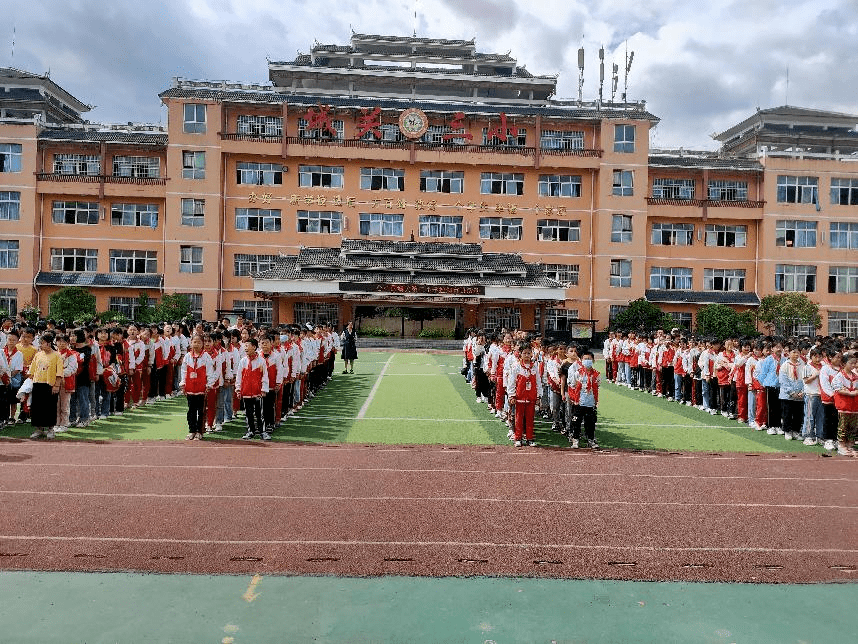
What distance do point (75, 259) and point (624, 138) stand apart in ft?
100

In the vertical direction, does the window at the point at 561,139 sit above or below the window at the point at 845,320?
above

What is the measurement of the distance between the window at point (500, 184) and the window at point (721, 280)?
38.3ft

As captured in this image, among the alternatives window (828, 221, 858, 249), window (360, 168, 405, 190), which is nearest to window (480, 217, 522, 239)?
window (360, 168, 405, 190)

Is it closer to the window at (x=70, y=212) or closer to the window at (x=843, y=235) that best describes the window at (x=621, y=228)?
the window at (x=843, y=235)

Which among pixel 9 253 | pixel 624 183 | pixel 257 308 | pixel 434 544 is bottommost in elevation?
pixel 434 544

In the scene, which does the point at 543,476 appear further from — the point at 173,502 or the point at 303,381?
the point at 303,381

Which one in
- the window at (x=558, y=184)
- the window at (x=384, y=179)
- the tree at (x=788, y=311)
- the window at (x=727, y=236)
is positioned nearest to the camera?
the tree at (x=788, y=311)

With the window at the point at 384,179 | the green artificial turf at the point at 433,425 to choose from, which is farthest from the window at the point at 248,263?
the green artificial turf at the point at 433,425

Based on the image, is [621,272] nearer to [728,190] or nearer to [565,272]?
[565,272]

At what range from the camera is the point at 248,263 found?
39000 millimetres

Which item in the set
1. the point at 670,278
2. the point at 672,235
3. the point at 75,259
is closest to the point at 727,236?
the point at 672,235

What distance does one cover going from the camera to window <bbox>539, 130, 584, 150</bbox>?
4094cm

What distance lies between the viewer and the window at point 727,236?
135 ft

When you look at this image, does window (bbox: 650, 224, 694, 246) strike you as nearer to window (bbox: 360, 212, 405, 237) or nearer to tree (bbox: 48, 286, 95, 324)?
window (bbox: 360, 212, 405, 237)
